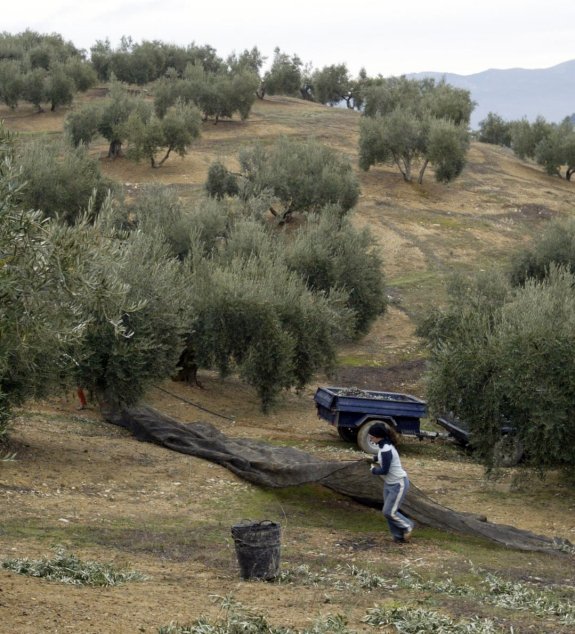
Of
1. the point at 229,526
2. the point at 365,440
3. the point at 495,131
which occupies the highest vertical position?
the point at 495,131

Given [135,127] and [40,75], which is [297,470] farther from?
[40,75]

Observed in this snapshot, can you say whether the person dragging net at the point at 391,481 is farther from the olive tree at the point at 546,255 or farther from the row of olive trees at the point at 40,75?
the row of olive trees at the point at 40,75

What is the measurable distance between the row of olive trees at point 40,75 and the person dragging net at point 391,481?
56239 mm

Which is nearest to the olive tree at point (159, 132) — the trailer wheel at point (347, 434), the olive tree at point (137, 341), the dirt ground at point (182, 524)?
the olive tree at point (137, 341)

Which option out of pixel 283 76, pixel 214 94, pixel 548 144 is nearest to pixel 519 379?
pixel 214 94

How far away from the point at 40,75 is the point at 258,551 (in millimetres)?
60000

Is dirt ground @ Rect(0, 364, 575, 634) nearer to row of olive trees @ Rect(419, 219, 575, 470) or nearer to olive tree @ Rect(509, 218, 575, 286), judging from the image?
row of olive trees @ Rect(419, 219, 575, 470)

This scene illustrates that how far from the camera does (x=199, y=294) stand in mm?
26078

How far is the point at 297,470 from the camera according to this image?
1552 cm

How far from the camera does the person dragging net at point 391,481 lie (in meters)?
13.0

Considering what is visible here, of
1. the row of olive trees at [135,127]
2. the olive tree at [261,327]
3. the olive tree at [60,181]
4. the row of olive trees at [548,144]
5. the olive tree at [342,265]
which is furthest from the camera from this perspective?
the row of olive trees at [548,144]

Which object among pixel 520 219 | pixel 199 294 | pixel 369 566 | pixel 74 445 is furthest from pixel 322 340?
pixel 520 219

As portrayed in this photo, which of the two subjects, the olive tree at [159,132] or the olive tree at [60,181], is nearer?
the olive tree at [60,181]

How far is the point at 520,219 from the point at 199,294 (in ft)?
108
